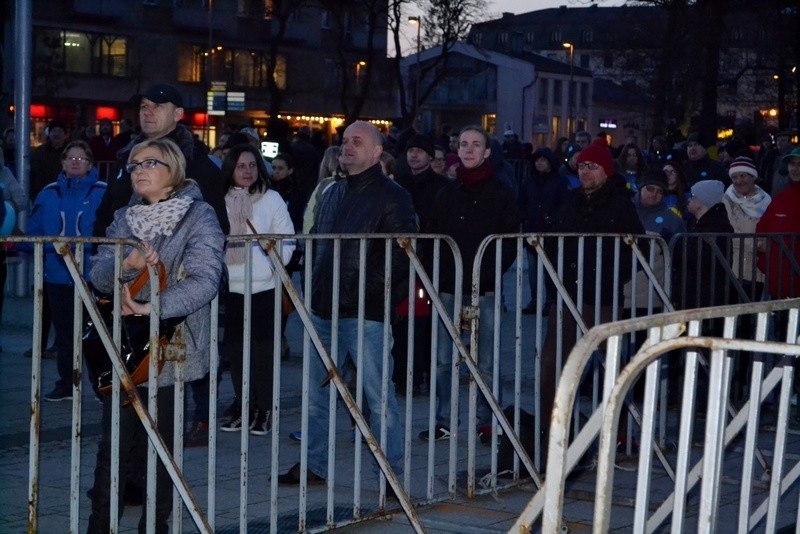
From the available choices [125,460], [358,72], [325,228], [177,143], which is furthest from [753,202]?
[358,72]

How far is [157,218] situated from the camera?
600 centimetres

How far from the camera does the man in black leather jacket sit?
7.18 meters

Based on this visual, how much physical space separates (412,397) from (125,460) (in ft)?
7.83

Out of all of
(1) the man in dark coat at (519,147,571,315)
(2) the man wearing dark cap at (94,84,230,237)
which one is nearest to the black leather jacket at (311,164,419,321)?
(2) the man wearing dark cap at (94,84,230,237)

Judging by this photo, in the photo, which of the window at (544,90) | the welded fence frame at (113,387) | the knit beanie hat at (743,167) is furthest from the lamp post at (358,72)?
the welded fence frame at (113,387)

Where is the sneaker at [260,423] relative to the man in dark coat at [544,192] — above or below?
below

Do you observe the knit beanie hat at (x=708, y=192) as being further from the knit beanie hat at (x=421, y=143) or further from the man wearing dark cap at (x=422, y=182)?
the knit beanie hat at (x=421, y=143)

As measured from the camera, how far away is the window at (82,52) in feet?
190

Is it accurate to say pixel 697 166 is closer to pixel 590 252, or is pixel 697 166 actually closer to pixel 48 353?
pixel 48 353

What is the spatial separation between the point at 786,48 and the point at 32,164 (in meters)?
31.1

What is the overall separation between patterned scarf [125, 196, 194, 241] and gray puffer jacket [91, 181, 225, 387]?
0.03 m

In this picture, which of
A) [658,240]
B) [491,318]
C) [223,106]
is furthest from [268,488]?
[223,106]

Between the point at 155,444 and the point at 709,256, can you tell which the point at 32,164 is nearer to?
the point at 709,256

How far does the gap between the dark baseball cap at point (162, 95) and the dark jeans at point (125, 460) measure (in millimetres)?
1657
